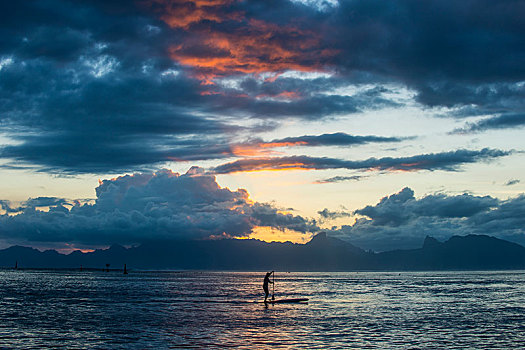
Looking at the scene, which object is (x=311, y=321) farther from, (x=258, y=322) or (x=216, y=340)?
(x=216, y=340)

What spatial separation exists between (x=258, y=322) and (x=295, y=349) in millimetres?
16796

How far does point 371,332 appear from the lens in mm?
46250

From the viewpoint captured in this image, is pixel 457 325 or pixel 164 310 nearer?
pixel 457 325

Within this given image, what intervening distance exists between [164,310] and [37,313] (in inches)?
547

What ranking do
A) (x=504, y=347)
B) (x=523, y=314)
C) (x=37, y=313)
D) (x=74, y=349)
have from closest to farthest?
(x=74, y=349) → (x=504, y=347) → (x=37, y=313) → (x=523, y=314)

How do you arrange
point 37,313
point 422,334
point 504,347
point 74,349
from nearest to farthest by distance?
point 74,349
point 504,347
point 422,334
point 37,313

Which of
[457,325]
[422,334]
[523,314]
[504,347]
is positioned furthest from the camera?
[523,314]

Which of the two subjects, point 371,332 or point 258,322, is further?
point 258,322

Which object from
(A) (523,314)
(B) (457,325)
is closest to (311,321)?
(B) (457,325)

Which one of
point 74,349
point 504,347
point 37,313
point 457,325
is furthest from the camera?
point 37,313

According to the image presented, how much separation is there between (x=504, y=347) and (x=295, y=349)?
592 inches

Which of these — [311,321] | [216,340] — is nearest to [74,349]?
[216,340]

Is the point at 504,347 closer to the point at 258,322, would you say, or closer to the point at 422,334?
the point at 422,334

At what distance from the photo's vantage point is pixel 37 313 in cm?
6031
